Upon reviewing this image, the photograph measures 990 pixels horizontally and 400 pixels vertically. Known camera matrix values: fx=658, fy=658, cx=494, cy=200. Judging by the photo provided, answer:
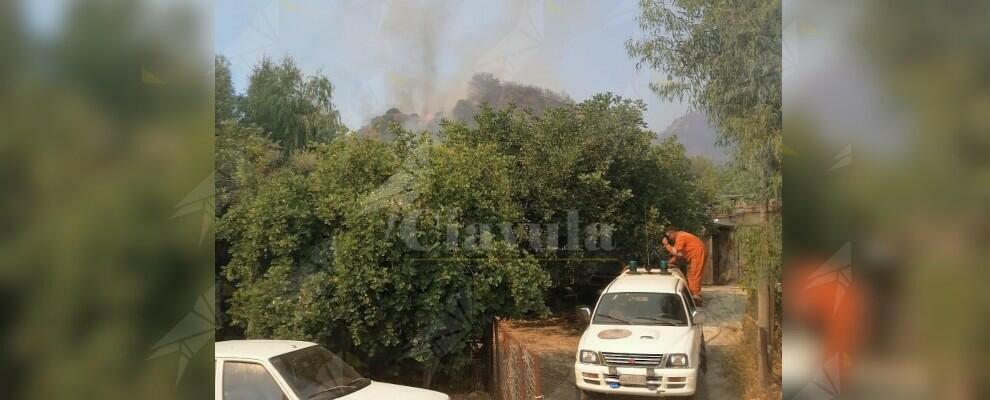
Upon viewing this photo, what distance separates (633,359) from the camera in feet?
13.1

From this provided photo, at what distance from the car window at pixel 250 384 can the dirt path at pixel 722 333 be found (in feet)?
8.70

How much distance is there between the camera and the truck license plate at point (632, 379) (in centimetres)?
394

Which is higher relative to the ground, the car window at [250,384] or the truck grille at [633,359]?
the truck grille at [633,359]

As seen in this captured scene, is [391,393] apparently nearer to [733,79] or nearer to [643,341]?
[643,341]

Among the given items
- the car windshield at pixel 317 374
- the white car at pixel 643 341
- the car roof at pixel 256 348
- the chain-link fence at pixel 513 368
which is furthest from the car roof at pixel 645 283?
the car roof at pixel 256 348

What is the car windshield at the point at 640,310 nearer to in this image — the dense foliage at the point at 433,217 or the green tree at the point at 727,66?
the dense foliage at the point at 433,217

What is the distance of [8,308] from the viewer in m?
3.41

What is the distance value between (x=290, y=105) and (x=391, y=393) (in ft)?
6.39

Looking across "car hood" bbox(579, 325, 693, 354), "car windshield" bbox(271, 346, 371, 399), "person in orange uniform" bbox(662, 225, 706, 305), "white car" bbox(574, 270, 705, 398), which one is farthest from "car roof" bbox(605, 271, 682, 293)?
"car windshield" bbox(271, 346, 371, 399)

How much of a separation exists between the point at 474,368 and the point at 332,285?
107 centimetres

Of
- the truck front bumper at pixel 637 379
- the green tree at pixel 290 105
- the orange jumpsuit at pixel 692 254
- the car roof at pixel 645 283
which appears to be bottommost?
the truck front bumper at pixel 637 379

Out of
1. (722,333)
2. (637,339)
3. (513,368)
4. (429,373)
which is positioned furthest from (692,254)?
(429,373)

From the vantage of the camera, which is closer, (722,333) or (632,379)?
(632,379)

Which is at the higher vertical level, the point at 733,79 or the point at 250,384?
the point at 733,79
